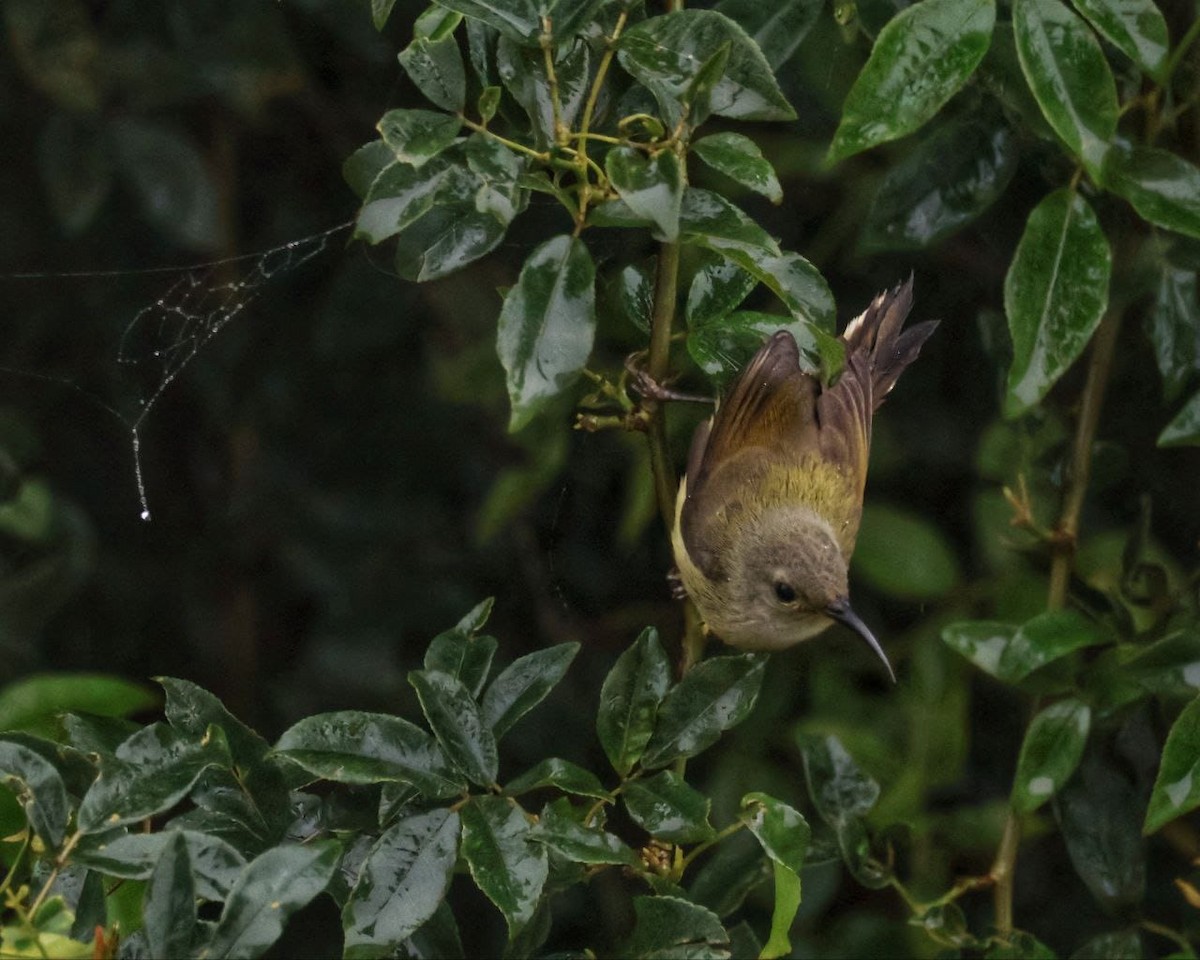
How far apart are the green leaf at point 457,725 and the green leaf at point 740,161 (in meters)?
0.53

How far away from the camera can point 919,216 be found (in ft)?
6.57

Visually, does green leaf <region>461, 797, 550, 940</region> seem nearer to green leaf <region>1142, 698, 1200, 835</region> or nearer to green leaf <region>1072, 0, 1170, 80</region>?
green leaf <region>1142, 698, 1200, 835</region>

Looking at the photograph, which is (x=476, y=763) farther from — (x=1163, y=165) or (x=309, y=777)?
(x=1163, y=165)

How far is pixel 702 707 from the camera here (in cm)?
163

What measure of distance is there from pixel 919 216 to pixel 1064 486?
481 millimetres

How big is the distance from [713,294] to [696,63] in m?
0.36

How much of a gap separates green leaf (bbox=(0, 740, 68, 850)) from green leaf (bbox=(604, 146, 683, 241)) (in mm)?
693

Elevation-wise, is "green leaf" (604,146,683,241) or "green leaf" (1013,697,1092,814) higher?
"green leaf" (604,146,683,241)

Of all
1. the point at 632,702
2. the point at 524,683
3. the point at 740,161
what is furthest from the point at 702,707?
the point at 740,161

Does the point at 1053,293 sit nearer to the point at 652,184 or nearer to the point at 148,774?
the point at 652,184

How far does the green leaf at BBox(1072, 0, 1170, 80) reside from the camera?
159 centimetres

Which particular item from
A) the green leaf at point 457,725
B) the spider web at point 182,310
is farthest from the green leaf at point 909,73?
the spider web at point 182,310

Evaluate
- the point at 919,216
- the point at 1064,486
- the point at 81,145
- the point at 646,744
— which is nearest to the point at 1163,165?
the point at 919,216

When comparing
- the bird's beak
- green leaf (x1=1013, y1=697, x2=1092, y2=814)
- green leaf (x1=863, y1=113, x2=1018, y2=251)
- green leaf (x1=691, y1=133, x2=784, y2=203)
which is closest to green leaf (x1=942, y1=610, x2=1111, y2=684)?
green leaf (x1=1013, y1=697, x2=1092, y2=814)
